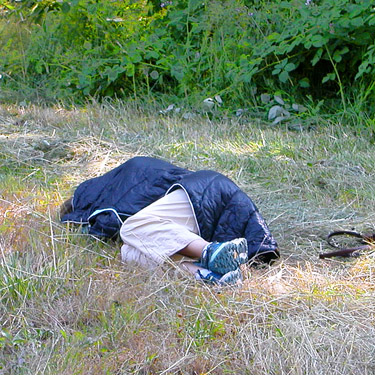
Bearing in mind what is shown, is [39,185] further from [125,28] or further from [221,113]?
[125,28]

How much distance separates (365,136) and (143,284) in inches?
114

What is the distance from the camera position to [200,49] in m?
6.36

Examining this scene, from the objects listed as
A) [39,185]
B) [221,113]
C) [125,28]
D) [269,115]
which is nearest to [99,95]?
[125,28]

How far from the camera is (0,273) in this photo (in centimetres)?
266

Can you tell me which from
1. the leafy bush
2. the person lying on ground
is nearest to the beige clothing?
the person lying on ground

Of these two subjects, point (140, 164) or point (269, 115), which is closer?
point (140, 164)

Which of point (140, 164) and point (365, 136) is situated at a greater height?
point (140, 164)

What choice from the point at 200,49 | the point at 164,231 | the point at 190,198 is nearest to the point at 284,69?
the point at 200,49

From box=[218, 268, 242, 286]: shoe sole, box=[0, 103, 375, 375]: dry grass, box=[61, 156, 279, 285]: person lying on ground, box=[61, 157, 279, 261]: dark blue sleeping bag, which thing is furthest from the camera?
box=[61, 157, 279, 261]: dark blue sleeping bag

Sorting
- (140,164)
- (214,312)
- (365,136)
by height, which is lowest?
(365,136)

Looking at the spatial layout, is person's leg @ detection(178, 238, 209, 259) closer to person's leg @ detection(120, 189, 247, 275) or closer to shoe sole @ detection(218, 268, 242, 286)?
person's leg @ detection(120, 189, 247, 275)

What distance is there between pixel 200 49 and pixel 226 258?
3933mm

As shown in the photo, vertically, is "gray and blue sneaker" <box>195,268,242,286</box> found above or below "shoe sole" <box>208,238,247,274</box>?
below

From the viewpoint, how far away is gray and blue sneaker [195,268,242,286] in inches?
109
